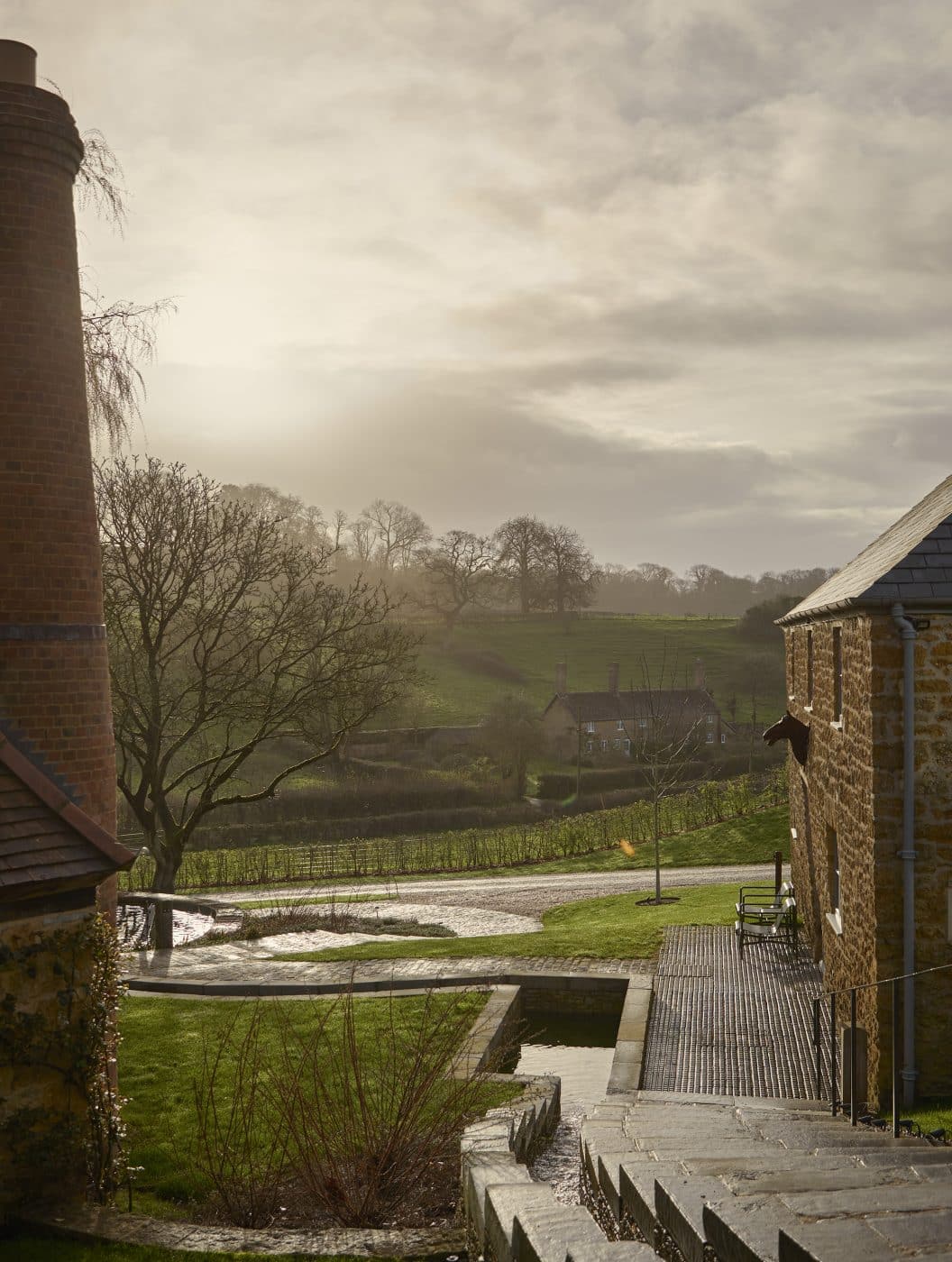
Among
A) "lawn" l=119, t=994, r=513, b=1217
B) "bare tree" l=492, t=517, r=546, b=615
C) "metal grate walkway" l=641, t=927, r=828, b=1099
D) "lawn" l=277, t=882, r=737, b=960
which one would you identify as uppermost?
"bare tree" l=492, t=517, r=546, b=615

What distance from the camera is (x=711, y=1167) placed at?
546 centimetres

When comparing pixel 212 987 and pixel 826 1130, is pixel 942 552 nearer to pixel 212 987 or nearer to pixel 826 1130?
pixel 826 1130

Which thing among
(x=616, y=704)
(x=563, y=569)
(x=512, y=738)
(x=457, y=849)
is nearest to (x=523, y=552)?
(x=563, y=569)

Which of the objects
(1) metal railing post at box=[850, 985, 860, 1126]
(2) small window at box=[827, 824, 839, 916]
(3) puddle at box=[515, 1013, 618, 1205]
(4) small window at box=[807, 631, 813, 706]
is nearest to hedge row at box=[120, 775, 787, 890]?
(4) small window at box=[807, 631, 813, 706]

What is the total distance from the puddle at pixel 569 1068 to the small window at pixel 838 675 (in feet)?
16.4

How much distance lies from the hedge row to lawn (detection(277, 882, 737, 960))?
31.8 ft

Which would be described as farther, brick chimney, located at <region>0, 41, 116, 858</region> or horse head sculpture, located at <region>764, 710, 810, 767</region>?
horse head sculpture, located at <region>764, 710, 810, 767</region>

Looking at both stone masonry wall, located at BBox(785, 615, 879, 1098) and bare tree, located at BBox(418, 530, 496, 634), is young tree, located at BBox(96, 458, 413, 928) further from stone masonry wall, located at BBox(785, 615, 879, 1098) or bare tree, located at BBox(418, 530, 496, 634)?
bare tree, located at BBox(418, 530, 496, 634)

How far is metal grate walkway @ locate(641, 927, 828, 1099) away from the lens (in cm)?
1130

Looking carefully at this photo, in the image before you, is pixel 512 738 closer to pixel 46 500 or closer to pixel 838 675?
pixel 838 675

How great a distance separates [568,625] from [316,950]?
7124 centimetres

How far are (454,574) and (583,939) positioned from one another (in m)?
→ 62.8

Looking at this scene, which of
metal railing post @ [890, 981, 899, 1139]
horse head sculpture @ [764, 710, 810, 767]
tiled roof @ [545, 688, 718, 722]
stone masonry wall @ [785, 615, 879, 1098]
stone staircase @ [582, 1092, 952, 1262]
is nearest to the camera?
stone staircase @ [582, 1092, 952, 1262]

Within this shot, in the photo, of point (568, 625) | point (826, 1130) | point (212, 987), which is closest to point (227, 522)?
point (212, 987)
